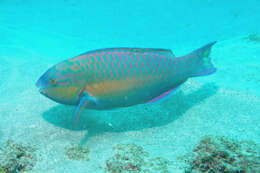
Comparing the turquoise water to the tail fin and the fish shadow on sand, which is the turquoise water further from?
the tail fin

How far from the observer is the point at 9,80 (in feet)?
17.9

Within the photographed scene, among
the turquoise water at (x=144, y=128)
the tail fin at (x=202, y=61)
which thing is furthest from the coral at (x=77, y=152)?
the tail fin at (x=202, y=61)

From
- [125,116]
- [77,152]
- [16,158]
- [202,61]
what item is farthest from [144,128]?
[16,158]

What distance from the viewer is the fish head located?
9.33 ft

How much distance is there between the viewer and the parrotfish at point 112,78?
2.86 metres

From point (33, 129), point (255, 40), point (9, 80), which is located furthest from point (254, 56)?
point (9, 80)

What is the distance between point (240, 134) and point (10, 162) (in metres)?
3.48

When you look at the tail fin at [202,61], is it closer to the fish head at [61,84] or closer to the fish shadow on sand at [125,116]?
the fish shadow on sand at [125,116]

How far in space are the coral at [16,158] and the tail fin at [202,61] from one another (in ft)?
9.34

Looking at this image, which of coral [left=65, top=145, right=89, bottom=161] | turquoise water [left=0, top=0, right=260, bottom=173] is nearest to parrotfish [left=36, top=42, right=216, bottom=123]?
coral [left=65, top=145, right=89, bottom=161]

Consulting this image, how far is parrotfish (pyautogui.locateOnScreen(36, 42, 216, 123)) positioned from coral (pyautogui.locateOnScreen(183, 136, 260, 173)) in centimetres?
124

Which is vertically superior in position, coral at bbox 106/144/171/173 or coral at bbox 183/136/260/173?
coral at bbox 183/136/260/173

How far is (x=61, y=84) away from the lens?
2.85 metres

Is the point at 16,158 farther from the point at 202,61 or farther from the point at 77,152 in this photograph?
the point at 202,61
